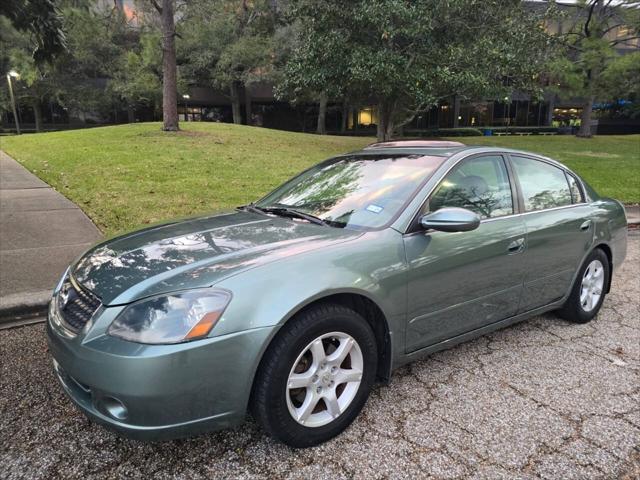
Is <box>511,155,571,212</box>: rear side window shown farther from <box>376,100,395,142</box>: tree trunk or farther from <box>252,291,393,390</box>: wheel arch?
<box>376,100,395,142</box>: tree trunk

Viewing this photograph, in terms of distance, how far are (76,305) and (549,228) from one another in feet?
10.2

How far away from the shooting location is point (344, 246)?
2.53 m

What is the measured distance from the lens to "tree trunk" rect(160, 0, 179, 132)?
14719mm

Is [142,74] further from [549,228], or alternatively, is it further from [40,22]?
[549,228]

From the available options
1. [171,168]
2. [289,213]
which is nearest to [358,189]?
[289,213]

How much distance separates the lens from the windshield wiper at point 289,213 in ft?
9.63

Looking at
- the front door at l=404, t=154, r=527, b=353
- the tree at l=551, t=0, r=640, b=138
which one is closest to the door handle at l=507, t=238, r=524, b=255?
the front door at l=404, t=154, r=527, b=353

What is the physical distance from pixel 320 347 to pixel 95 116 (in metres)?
35.9

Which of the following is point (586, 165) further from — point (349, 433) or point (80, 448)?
point (80, 448)

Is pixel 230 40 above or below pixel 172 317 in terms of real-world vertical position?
above

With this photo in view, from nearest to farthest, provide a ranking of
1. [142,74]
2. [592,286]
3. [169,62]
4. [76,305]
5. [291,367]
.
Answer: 1. [291,367]
2. [76,305]
3. [592,286]
4. [169,62]
5. [142,74]

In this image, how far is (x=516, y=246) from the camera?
10.6 feet

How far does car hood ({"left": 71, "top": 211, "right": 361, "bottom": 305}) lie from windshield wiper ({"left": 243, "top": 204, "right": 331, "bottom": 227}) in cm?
6

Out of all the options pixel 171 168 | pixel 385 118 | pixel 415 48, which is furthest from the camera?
pixel 385 118
